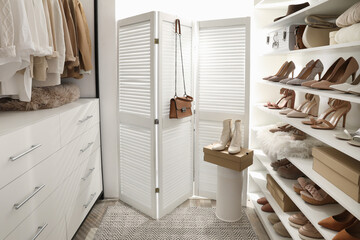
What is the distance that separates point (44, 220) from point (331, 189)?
1.65 metres

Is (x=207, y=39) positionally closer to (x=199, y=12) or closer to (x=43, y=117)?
(x=199, y=12)

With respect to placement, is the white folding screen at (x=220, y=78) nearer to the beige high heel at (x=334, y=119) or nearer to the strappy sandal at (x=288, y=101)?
the strappy sandal at (x=288, y=101)

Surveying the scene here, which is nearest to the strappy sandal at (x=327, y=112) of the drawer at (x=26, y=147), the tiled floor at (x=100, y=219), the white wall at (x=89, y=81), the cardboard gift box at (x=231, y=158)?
the cardboard gift box at (x=231, y=158)

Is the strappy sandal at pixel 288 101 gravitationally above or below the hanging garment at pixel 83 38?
below

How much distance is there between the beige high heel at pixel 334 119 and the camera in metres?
1.77

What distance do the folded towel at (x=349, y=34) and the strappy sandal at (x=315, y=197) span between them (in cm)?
92

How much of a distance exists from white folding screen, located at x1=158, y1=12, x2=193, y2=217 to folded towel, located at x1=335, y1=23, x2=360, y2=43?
1.39m

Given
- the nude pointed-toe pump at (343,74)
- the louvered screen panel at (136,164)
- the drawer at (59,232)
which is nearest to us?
the nude pointed-toe pump at (343,74)

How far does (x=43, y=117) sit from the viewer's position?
5.91ft

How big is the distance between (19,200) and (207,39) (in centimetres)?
205

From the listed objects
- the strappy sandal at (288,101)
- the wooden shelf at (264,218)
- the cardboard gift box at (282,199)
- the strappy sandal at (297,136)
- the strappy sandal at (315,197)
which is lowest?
the wooden shelf at (264,218)

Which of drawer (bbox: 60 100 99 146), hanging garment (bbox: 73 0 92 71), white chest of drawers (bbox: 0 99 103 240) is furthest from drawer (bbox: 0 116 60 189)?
hanging garment (bbox: 73 0 92 71)

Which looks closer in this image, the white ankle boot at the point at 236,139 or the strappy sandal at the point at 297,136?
the strappy sandal at the point at 297,136

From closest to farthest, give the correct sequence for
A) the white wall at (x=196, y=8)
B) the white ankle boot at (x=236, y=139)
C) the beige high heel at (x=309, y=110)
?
the beige high heel at (x=309, y=110)
the white ankle boot at (x=236, y=139)
the white wall at (x=196, y=8)
